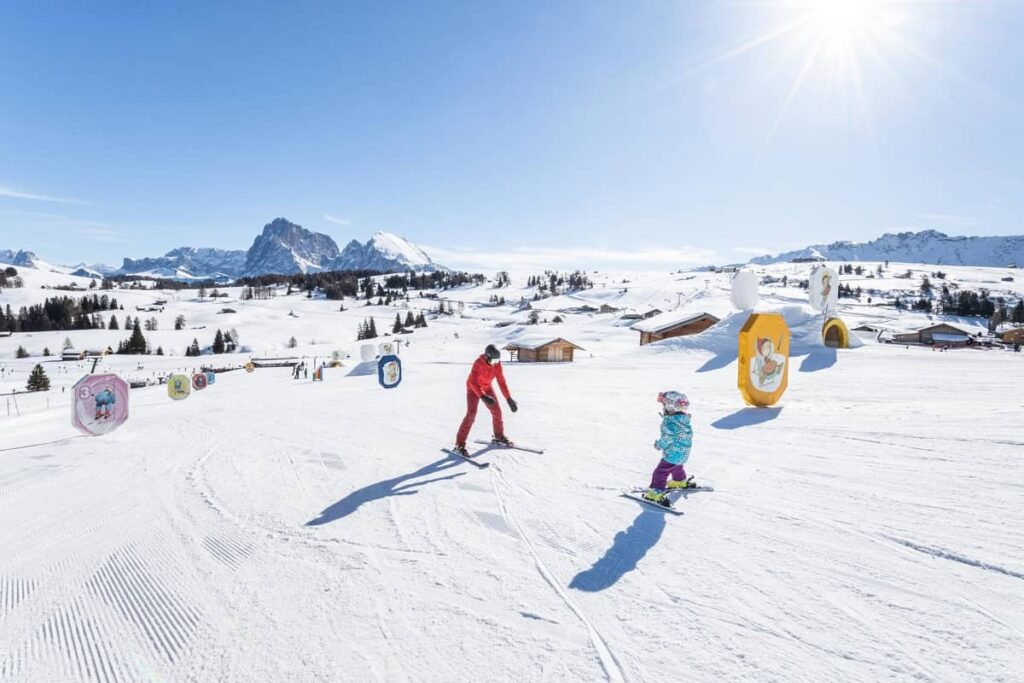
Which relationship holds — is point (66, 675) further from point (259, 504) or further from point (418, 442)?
point (418, 442)

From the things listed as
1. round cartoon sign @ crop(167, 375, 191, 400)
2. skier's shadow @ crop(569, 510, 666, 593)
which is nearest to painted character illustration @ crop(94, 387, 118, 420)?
round cartoon sign @ crop(167, 375, 191, 400)

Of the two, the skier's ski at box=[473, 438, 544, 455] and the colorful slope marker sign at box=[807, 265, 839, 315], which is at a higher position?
the colorful slope marker sign at box=[807, 265, 839, 315]

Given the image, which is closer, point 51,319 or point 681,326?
point 681,326

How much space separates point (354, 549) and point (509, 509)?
1.81 meters

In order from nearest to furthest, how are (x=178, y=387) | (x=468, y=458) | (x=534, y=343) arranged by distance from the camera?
(x=468, y=458) → (x=178, y=387) → (x=534, y=343)

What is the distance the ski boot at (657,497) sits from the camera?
5.63 metres

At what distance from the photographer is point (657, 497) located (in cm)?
567

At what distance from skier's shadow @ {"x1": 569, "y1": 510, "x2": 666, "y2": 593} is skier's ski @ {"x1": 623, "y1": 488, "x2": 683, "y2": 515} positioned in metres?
0.12

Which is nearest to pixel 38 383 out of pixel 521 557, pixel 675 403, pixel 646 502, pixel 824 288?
pixel 521 557

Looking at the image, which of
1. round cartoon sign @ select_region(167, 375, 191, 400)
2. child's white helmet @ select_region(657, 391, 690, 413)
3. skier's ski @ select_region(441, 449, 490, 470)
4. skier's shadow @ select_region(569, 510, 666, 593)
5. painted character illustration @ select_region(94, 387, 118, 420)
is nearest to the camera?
skier's shadow @ select_region(569, 510, 666, 593)

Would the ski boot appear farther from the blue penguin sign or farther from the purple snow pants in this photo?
the blue penguin sign

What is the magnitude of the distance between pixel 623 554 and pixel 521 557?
956 millimetres

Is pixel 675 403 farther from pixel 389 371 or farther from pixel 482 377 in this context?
pixel 389 371

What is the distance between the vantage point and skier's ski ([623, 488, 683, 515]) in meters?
5.48
